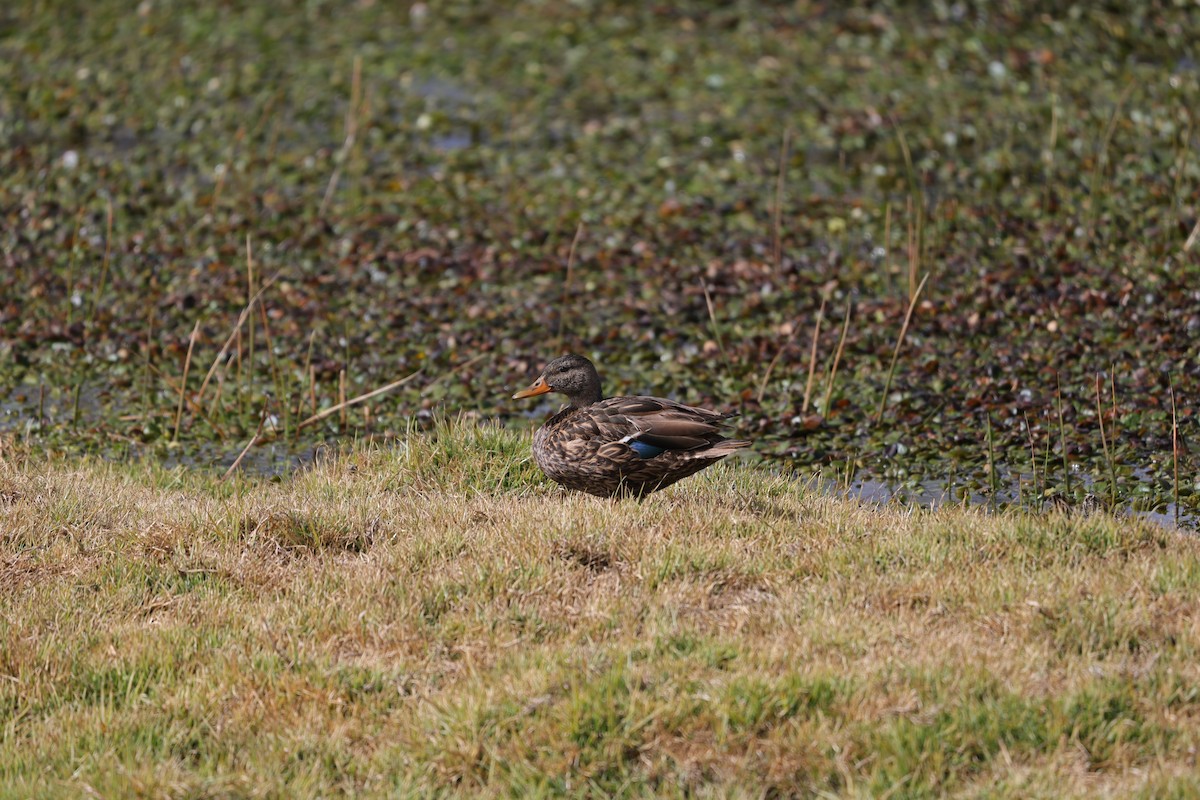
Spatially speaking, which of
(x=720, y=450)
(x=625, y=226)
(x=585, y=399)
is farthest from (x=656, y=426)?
(x=625, y=226)

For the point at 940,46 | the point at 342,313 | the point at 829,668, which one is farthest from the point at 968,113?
the point at 829,668

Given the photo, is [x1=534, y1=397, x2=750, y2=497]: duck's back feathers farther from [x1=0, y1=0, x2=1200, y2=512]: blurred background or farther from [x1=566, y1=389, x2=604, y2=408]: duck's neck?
[x1=0, y1=0, x2=1200, y2=512]: blurred background

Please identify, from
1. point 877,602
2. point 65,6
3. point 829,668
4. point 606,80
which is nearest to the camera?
point 829,668

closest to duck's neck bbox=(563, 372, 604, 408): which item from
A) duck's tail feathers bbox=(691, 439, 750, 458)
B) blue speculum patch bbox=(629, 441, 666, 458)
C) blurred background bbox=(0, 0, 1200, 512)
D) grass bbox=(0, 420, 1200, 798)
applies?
grass bbox=(0, 420, 1200, 798)

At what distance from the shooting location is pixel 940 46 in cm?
1652

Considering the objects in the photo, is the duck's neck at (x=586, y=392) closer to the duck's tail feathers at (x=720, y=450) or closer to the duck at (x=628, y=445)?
the duck at (x=628, y=445)

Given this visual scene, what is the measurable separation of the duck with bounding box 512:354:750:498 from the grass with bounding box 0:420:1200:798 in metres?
0.18

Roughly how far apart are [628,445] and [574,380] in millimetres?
786

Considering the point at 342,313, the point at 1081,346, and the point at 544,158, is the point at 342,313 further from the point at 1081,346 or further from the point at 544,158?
the point at 1081,346

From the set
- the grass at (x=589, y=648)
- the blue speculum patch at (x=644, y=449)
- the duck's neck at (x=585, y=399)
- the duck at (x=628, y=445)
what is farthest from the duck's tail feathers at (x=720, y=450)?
the duck's neck at (x=585, y=399)

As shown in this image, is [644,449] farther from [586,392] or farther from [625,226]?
[625,226]

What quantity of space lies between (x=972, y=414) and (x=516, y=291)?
4381 mm

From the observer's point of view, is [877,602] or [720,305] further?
[720,305]

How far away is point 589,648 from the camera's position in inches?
233
